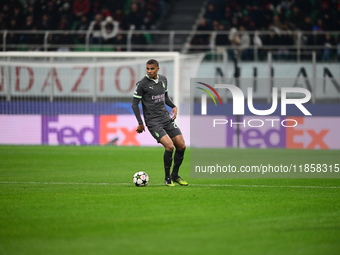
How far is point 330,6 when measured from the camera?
67.8 ft

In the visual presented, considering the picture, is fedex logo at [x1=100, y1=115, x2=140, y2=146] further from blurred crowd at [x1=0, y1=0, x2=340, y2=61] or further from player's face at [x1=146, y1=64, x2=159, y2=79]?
player's face at [x1=146, y1=64, x2=159, y2=79]

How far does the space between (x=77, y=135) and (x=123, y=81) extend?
236cm

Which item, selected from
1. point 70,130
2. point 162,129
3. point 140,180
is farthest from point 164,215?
point 70,130

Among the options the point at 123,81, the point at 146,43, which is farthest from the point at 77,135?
the point at 146,43

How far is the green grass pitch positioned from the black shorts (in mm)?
820

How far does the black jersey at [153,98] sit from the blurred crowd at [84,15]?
11.0 m

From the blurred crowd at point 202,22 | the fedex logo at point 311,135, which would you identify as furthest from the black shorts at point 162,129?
the blurred crowd at point 202,22

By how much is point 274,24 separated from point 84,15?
8.05m

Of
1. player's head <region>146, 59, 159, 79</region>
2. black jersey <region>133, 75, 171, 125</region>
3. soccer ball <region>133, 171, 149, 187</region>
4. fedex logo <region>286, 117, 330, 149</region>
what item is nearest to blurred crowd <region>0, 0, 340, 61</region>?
fedex logo <region>286, 117, 330, 149</region>

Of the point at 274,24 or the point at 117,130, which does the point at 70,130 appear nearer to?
the point at 117,130

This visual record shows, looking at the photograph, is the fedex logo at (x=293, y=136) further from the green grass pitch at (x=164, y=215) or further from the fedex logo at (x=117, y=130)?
the green grass pitch at (x=164, y=215)

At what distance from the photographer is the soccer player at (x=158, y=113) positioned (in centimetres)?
779

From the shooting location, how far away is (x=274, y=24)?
66.6ft

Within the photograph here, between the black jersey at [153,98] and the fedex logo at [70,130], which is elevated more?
the black jersey at [153,98]
